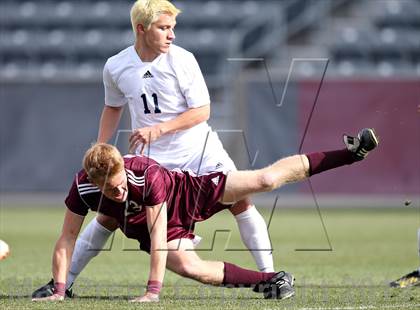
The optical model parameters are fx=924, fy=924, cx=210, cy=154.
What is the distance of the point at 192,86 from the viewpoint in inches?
222

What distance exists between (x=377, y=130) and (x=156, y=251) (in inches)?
394

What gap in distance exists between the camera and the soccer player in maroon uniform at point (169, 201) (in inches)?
198

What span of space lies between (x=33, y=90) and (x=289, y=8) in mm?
7232

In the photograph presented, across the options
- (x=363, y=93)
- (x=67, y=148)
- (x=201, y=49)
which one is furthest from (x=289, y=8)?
(x=67, y=148)

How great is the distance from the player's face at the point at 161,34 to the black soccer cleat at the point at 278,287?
1.53 m

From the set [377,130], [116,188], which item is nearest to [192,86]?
[116,188]

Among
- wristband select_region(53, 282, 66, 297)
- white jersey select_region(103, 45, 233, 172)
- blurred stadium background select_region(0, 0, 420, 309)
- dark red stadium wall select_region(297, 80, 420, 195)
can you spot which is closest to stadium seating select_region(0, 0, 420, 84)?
blurred stadium background select_region(0, 0, 420, 309)

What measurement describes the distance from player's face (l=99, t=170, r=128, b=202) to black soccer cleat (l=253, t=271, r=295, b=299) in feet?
3.37

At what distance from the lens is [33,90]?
15703 millimetres

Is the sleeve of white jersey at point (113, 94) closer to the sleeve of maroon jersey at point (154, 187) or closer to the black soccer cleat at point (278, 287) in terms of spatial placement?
the sleeve of maroon jersey at point (154, 187)

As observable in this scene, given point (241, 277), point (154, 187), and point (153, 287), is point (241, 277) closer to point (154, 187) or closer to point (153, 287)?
point (153, 287)

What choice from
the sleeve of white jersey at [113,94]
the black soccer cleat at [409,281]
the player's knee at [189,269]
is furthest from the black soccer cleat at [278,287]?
the sleeve of white jersey at [113,94]

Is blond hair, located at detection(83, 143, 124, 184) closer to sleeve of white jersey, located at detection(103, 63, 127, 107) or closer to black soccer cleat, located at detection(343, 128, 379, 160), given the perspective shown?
sleeve of white jersey, located at detection(103, 63, 127, 107)

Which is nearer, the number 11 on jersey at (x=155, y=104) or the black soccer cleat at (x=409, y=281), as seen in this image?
the number 11 on jersey at (x=155, y=104)
